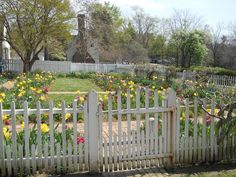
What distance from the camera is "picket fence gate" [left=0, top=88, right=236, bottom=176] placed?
13.8ft

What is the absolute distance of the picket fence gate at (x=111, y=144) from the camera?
4199mm

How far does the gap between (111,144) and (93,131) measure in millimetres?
359

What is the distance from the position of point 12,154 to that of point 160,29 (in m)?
56.6

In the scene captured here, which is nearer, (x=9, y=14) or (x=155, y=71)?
(x=155, y=71)

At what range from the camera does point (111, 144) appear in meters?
4.44

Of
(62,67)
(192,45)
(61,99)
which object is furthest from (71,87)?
(192,45)

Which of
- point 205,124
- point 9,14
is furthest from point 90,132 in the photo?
point 9,14

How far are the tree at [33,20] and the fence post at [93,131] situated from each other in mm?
20780

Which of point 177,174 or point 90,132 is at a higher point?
point 90,132

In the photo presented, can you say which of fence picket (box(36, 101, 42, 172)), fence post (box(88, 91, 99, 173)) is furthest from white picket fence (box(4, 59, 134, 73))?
fence picket (box(36, 101, 42, 172))

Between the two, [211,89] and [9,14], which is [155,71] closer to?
[211,89]

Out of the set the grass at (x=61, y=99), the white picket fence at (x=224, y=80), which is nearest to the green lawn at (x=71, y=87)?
the grass at (x=61, y=99)

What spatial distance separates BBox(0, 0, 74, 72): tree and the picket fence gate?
20.6 metres

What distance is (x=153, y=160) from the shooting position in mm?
4703
